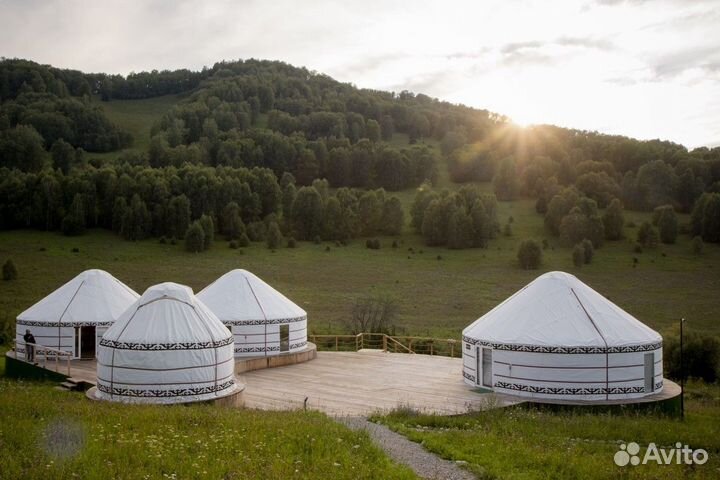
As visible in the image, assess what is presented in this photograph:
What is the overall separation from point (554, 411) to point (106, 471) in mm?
10269

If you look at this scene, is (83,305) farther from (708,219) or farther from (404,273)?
(708,219)

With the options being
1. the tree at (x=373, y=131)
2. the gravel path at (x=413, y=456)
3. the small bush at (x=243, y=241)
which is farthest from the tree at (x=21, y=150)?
the gravel path at (x=413, y=456)

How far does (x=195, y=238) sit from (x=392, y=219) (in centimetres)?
2071

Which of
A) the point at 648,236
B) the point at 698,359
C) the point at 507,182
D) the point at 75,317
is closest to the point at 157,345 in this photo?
the point at 75,317

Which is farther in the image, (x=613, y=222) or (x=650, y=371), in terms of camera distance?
(x=613, y=222)

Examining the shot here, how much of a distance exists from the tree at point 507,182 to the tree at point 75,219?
159ft

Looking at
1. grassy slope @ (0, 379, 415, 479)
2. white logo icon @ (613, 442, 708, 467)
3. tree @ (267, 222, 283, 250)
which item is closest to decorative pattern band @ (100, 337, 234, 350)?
grassy slope @ (0, 379, 415, 479)

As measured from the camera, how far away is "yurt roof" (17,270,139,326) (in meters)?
20.9

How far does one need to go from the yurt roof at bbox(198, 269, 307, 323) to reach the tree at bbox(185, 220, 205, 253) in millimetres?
36842

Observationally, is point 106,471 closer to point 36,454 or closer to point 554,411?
point 36,454

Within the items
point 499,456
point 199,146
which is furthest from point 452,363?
point 199,146

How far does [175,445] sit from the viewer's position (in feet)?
31.2

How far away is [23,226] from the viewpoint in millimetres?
61594

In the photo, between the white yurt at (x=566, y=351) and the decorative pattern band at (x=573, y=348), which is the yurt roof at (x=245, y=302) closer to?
the white yurt at (x=566, y=351)
